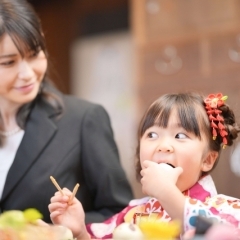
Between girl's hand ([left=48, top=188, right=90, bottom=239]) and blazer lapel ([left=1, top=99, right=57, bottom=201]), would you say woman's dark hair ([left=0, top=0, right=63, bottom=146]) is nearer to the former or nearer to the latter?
blazer lapel ([left=1, top=99, right=57, bottom=201])

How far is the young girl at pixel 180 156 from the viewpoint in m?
1.14

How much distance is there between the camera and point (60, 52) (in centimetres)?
509

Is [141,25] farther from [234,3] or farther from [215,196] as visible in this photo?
[215,196]

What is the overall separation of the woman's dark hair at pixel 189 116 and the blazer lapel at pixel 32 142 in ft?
1.32

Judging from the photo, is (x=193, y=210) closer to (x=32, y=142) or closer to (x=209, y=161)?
(x=209, y=161)

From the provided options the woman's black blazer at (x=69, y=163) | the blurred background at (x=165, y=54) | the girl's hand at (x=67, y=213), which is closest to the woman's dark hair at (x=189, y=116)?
the girl's hand at (x=67, y=213)

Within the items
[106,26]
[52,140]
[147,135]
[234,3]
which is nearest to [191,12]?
[234,3]

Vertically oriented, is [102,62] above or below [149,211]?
below

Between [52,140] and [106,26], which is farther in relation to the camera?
[106,26]

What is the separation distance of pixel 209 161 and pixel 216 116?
0.34 feet

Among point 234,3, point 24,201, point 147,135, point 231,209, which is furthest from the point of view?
point 234,3

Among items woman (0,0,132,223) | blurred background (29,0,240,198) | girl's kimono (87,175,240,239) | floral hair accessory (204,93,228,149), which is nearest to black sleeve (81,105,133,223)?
woman (0,0,132,223)

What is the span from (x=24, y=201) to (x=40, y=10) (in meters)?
3.81

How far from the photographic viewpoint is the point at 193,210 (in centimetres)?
107
